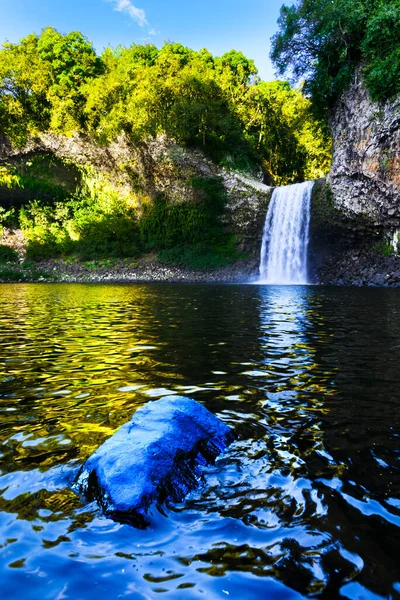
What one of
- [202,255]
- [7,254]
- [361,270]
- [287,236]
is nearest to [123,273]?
[202,255]

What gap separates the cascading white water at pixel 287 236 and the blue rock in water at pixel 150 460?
1205 inches

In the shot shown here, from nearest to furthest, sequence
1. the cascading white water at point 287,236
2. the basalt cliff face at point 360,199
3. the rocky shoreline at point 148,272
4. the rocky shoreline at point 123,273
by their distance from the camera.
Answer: the basalt cliff face at point 360,199
the rocky shoreline at point 148,272
the cascading white water at point 287,236
the rocky shoreline at point 123,273

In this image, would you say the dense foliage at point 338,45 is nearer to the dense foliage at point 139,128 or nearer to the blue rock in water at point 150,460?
the dense foliage at point 139,128

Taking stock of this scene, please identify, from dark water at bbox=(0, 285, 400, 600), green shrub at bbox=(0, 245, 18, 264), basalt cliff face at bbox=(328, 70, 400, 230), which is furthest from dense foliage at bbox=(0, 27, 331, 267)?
dark water at bbox=(0, 285, 400, 600)

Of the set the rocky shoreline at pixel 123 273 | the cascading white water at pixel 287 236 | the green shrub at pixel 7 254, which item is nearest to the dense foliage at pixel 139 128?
the rocky shoreline at pixel 123 273

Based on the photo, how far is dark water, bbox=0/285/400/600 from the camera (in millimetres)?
2270

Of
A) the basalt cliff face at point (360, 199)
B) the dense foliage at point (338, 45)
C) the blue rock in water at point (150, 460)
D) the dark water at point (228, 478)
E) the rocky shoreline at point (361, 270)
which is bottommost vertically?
the dark water at point (228, 478)

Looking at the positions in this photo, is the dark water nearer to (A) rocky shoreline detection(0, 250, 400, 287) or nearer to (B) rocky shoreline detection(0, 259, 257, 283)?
(A) rocky shoreline detection(0, 250, 400, 287)

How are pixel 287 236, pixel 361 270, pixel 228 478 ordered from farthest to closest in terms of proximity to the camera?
pixel 287 236 → pixel 361 270 → pixel 228 478

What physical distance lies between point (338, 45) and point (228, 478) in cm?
3103

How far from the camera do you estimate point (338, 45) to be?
88.7 feet

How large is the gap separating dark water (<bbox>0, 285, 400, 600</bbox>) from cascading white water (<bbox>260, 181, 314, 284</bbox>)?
2590 centimetres

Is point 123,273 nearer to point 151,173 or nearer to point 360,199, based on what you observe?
point 151,173

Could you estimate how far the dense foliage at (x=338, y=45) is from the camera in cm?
2394
